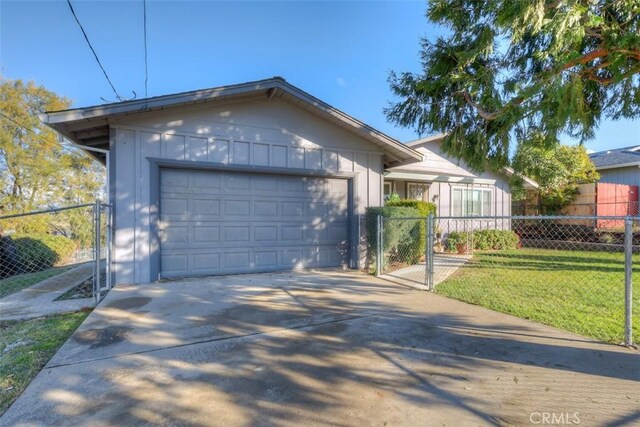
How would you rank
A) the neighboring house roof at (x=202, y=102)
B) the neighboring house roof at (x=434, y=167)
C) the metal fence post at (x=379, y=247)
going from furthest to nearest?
1. the neighboring house roof at (x=434, y=167)
2. the metal fence post at (x=379, y=247)
3. the neighboring house roof at (x=202, y=102)

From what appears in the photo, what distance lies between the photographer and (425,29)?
6074mm

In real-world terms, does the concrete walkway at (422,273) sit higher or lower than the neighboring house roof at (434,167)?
lower

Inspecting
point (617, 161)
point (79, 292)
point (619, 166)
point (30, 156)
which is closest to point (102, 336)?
point (79, 292)

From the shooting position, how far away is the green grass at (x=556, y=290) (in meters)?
4.21

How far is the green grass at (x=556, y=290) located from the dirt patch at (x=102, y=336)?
5075 mm

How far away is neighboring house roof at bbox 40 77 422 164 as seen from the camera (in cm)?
565

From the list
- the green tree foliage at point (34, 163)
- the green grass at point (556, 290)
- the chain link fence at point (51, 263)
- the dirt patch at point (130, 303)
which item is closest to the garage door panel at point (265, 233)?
the dirt patch at point (130, 303)

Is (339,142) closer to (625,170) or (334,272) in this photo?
(334,272)

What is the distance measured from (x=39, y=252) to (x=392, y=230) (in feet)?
38.0

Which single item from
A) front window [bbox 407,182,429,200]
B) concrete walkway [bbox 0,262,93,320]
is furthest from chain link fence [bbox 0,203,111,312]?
front window [bbox 407,182,429,200]

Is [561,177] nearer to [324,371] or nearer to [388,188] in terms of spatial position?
[388,188]

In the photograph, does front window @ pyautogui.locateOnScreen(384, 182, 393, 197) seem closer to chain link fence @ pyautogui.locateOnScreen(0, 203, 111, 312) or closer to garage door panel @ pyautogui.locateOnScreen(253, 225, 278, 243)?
garage door panel @ pyautogui.locateOnScreen(253, 225, 278, 243)

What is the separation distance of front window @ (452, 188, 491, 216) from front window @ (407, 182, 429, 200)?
141cm

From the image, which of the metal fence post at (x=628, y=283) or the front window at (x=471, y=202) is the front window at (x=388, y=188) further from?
the metal fence post at (x=628, y=283)
